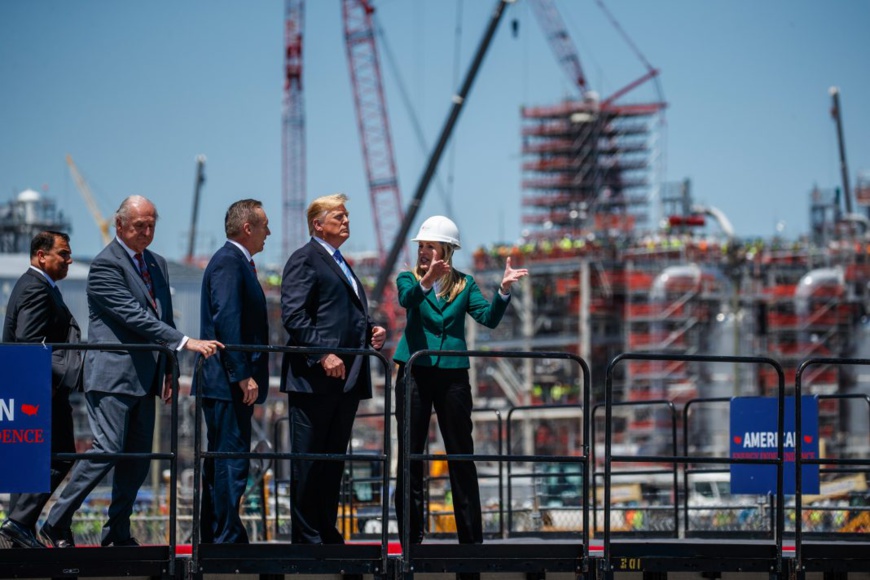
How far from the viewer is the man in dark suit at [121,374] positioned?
845 centimetres

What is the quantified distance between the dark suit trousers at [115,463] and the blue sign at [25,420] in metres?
0.73

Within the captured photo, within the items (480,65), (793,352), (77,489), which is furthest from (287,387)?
(793,352)

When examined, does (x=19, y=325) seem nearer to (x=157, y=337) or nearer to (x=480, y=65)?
(x=157, y=337)

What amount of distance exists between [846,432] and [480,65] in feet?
84.4

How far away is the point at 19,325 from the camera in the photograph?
8.82 m

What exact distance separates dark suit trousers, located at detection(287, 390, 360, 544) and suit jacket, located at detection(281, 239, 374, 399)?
10 cm

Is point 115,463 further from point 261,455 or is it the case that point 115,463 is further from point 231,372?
point 261,455

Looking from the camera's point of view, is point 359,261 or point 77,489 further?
point 359,261

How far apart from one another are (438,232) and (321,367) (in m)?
1.16

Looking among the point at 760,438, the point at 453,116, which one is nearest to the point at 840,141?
the point at 453,116

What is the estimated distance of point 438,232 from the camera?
902 centimetres

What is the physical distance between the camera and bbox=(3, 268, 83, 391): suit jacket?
8.76 metres

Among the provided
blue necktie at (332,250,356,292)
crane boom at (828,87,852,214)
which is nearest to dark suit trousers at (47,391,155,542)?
blue necktie at (332,250,356,292)

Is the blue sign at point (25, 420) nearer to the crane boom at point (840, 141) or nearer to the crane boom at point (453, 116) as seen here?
the crane boom at point (453, 116)
